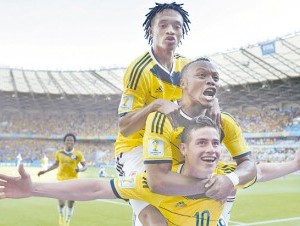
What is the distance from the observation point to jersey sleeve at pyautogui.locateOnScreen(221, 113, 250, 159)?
10.3 ft

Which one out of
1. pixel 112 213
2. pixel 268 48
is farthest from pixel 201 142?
pixel 268 48

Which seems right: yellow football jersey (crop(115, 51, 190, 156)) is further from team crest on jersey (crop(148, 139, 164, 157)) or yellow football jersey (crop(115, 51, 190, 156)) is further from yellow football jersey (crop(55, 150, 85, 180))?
yellow football jersey (crop(55, 150, 85, 180))

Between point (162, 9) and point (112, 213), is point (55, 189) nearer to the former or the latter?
point (162, 9)

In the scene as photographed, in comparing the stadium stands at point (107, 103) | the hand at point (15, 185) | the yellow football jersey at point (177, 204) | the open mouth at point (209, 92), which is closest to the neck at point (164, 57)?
the open mouth at point (209, 92)

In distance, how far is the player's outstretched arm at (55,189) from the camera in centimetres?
290

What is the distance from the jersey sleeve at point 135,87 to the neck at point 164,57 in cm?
8

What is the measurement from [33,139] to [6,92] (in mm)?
7559

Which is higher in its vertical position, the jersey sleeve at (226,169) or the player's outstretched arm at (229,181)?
the jersey sleeve at (226,169)

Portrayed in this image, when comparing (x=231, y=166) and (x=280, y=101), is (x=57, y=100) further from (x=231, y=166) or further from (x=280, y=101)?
(x=231, y=166)

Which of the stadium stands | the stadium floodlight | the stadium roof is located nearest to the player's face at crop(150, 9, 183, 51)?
the stadium roof

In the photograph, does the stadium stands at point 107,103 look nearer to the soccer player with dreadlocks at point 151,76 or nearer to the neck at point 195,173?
→ the soccer player with dreadlocks at point 151,76

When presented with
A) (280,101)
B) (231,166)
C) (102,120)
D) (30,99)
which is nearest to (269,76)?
(280,101)

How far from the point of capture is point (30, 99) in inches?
1998

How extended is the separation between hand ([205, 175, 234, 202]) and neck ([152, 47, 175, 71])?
124 cm
